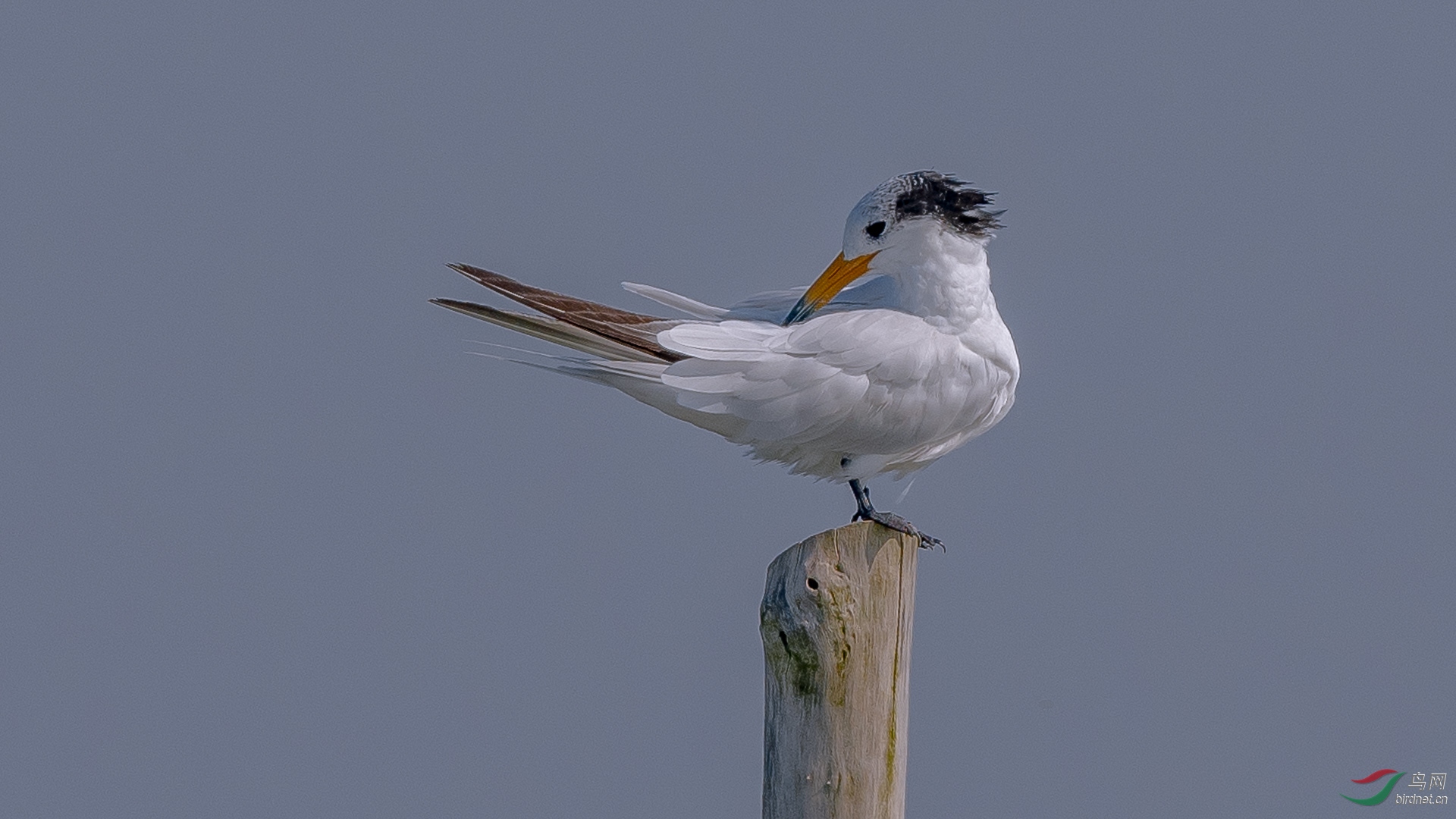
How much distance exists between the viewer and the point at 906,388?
4.93 metres

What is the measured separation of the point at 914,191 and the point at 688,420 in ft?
3.69

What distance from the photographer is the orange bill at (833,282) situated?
17.0 feet

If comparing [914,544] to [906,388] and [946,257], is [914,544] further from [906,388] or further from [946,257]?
[946,257]

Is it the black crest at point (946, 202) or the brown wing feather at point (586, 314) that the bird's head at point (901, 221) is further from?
the brown wing feather at point (586, 314)

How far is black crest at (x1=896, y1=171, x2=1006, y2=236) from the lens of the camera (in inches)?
199

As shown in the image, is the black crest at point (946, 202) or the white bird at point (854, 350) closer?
the white bird at point (854, 350)

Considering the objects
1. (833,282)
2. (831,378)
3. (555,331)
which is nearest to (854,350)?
(831,378)

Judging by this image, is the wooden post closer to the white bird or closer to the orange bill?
the white bird

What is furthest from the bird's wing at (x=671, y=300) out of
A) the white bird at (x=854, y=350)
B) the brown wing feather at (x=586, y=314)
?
the brown wing feather at (x=586, y=314)

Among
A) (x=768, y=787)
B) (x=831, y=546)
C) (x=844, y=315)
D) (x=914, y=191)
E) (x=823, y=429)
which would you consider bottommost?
(x=768, y=787)

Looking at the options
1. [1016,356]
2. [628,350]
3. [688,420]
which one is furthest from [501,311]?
[1016,356]

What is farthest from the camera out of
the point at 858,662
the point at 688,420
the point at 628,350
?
the point at 688,420

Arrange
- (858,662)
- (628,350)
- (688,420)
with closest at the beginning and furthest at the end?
(858,662), (628,350), (688,420)

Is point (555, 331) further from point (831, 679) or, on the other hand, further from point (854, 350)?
point (831, 679)
